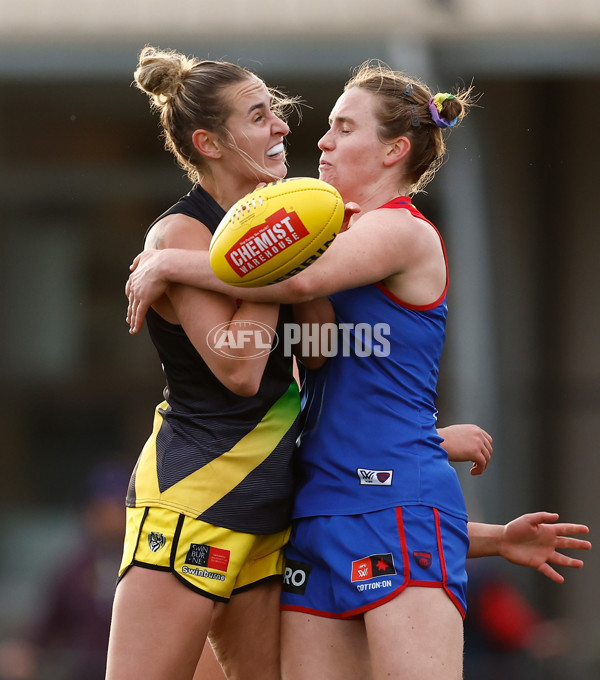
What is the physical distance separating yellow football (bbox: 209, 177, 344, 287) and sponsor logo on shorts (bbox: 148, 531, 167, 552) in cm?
63

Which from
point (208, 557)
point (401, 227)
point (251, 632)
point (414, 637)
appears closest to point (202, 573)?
point (208, 557)

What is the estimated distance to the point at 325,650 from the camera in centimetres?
247

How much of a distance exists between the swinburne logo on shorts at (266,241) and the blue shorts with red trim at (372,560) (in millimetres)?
680

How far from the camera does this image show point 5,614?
8.20 metres

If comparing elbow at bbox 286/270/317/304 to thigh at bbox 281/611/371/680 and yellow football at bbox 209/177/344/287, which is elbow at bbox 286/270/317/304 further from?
thigh at bbox 281/611/371/680

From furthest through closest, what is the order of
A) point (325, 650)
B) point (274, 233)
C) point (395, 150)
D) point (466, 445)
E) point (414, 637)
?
point (466, 445)
point (395, 150)
point (325, 650)
point (414, 637)
point (274, 233)

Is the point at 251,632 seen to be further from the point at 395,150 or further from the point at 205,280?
the point at 395,150

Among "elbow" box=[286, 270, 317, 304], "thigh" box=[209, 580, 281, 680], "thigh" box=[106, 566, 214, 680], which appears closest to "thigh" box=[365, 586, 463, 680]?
"thigh" box=[209, 580, 281, 680]

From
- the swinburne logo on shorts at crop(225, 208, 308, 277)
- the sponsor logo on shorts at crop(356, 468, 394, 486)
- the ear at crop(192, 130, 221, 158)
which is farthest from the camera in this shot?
the ear at crop(192, 130, 221, 158)

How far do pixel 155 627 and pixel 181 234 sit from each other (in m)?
0.94

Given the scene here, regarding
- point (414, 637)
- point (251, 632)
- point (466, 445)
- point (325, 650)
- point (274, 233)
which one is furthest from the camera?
point (466, 445)

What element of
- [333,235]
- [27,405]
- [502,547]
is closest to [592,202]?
[27,405]

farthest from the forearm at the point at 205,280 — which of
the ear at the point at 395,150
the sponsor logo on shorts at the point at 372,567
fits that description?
the sponsor logo on shorts at the point at 372,567

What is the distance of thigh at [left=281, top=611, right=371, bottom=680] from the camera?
8.07 feet
